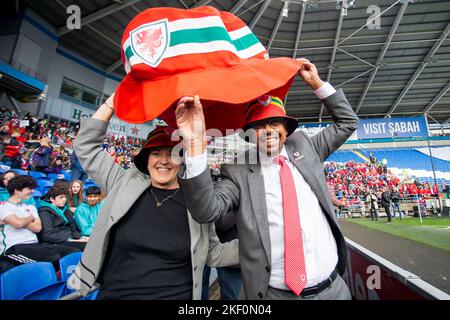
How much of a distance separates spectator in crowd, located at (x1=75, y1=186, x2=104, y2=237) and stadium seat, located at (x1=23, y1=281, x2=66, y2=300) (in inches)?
75.3

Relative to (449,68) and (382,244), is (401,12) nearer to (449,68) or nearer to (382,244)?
(449,68)

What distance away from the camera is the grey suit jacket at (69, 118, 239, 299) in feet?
3.23

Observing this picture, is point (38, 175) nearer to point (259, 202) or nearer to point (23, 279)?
point (23, 279)

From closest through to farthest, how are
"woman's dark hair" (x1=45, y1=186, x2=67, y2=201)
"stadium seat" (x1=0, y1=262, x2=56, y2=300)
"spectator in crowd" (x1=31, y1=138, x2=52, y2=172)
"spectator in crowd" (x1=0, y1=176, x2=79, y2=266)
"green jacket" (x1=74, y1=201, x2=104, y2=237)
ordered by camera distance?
"stadium seat" (x1=0, y1=262, x2=56, y2=300)
"spectator in crowd" (x1=0, y1=176, x2=79, y2=266)
"woman's dark hair" (x1=45, y1=186, x2=67, y2=201)
"green jacket" (x1=74, y1=201, x2=104, y2=237)
"spectator in crowd" (x1=31, y1=138, x2=52, y2=172)

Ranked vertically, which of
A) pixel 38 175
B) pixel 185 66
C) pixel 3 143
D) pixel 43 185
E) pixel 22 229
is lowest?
pixel 22 229

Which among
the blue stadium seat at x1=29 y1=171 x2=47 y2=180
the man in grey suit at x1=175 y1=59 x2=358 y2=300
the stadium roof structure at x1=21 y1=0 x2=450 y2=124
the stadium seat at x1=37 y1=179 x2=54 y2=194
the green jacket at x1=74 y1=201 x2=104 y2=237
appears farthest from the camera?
the stadium roof structure at x1=21 y1=0 x2=450 y2=124

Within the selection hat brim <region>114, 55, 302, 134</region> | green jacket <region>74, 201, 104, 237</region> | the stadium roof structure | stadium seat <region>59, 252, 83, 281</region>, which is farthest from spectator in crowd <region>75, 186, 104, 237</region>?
the stadium roof structure

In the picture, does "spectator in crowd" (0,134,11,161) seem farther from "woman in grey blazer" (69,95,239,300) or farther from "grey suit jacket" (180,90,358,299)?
"grey suit jacket" (180,90,358,299)

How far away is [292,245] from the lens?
92 cm

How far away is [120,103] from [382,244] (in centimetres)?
555

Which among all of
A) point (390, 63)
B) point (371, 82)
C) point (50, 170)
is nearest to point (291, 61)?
point (50, 170)

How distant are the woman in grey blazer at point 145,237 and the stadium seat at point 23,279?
63cm

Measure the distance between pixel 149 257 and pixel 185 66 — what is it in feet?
2.59

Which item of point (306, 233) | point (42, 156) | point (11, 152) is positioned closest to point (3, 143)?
point (11, 152)
